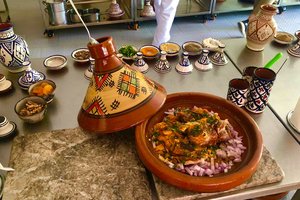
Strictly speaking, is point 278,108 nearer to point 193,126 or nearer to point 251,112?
point 251,112

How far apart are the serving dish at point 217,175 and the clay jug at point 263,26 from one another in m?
0.61

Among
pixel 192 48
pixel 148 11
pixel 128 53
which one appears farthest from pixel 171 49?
pixel 148 11

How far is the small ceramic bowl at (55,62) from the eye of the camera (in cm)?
135

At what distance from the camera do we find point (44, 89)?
1.18m

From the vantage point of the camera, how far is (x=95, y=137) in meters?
1.02

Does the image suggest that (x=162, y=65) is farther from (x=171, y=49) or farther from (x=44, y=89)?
(x=44, y=89)

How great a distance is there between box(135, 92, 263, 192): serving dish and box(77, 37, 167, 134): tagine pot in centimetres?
5

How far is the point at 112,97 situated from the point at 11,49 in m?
0.60

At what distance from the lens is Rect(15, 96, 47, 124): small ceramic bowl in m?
1.04

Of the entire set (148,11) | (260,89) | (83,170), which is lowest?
(148,11)

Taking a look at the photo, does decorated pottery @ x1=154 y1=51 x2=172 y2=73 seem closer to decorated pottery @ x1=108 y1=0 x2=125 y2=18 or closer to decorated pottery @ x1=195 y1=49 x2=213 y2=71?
decorated pottery @ x1=195 y1=49 x2=213 y2=71

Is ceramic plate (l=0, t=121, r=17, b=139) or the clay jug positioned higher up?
the clay jug

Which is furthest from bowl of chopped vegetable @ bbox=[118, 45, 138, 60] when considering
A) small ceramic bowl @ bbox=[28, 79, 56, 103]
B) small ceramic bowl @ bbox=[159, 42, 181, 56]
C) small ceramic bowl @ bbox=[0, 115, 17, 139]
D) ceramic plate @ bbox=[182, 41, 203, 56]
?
small ceramic bowl @ bbox=[0, 115, 17, 139]

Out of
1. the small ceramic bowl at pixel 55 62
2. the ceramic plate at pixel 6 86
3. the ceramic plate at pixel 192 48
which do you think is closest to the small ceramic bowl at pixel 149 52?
the ceramic plate at pixel 192 48
